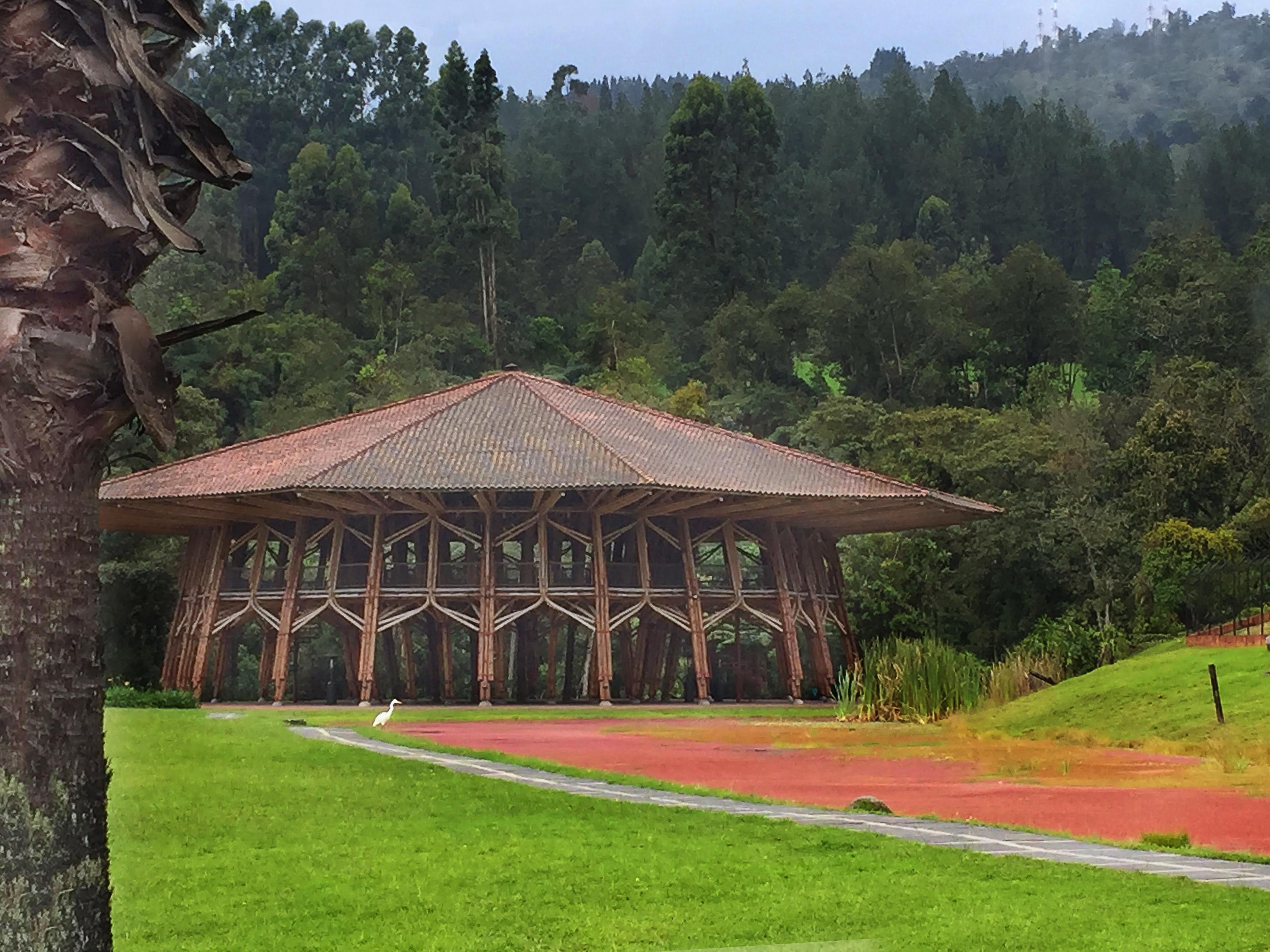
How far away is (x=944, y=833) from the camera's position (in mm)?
10453

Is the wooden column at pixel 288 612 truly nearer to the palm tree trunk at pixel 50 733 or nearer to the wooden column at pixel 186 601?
the wooden column at pixel 186 601

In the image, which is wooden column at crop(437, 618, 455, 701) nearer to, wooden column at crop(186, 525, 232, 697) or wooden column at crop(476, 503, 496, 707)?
wooden column at crop(476, 503, 496, 707)

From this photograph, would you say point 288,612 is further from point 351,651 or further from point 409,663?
point 409,663

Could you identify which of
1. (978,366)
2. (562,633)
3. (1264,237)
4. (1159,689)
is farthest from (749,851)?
(1264,237)

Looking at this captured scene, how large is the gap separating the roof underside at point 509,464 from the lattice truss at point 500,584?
3.14ft

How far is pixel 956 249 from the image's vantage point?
89500 millimetres

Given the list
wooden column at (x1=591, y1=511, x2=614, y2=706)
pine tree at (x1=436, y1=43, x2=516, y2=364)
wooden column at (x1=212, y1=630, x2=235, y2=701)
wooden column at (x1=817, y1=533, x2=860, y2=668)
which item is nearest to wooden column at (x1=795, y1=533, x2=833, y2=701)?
wooden column at (x1=817, y1=533, x2=860, y2=668)

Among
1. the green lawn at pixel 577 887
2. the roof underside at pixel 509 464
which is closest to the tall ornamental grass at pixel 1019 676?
the roof underside at pixel 509 464

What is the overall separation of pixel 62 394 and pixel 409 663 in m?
38.3

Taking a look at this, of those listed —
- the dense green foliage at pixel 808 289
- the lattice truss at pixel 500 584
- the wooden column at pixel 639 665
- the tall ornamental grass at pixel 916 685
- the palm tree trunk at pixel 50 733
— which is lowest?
the palm tree trunk at pixel 50 733

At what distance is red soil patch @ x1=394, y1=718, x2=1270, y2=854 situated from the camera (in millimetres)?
11891

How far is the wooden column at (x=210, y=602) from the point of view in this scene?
37.8 m

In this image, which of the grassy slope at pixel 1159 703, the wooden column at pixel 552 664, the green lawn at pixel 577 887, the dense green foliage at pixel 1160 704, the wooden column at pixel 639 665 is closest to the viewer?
the green lawn at pixel 577 887

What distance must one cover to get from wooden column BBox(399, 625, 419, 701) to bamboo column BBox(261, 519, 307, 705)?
12.3 feet
